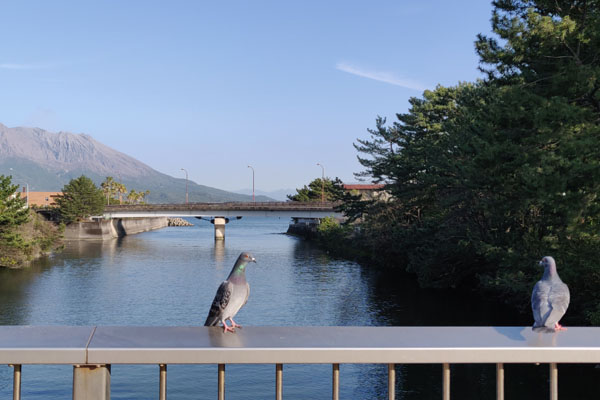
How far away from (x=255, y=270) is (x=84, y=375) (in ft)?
173

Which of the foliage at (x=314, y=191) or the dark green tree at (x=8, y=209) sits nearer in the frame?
the dark green tree at (x=8, y=209)

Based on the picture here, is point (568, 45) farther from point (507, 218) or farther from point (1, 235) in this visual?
point (1, 235)

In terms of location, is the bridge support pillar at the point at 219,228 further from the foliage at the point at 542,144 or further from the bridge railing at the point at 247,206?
the foliage at the point at 542,144

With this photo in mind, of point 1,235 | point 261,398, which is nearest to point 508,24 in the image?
point 261,398

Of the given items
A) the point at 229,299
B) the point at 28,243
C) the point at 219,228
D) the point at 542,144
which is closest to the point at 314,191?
the point at 219,228

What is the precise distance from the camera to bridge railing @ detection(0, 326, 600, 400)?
11.1ft

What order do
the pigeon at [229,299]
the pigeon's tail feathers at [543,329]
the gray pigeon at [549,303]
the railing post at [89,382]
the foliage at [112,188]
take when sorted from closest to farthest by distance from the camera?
the railing post at [89,382]
the pigeon's tail feathers at [543,329]
the gray pigeon at [549,303]
the pigeon at [229,299]
the foliage at [112,188]

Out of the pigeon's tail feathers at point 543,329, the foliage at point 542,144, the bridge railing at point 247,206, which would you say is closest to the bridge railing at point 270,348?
the pigeon's tail feathers at point 543,329

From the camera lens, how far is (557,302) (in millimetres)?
4285

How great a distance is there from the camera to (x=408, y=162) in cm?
4928

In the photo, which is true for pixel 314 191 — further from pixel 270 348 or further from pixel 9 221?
pixel 270 348

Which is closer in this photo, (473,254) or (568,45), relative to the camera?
(568,45)

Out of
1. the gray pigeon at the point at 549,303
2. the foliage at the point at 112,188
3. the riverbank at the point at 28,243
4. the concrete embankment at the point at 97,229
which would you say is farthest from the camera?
the foliage at the point at 112,188

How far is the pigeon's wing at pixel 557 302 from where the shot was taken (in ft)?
13.5
